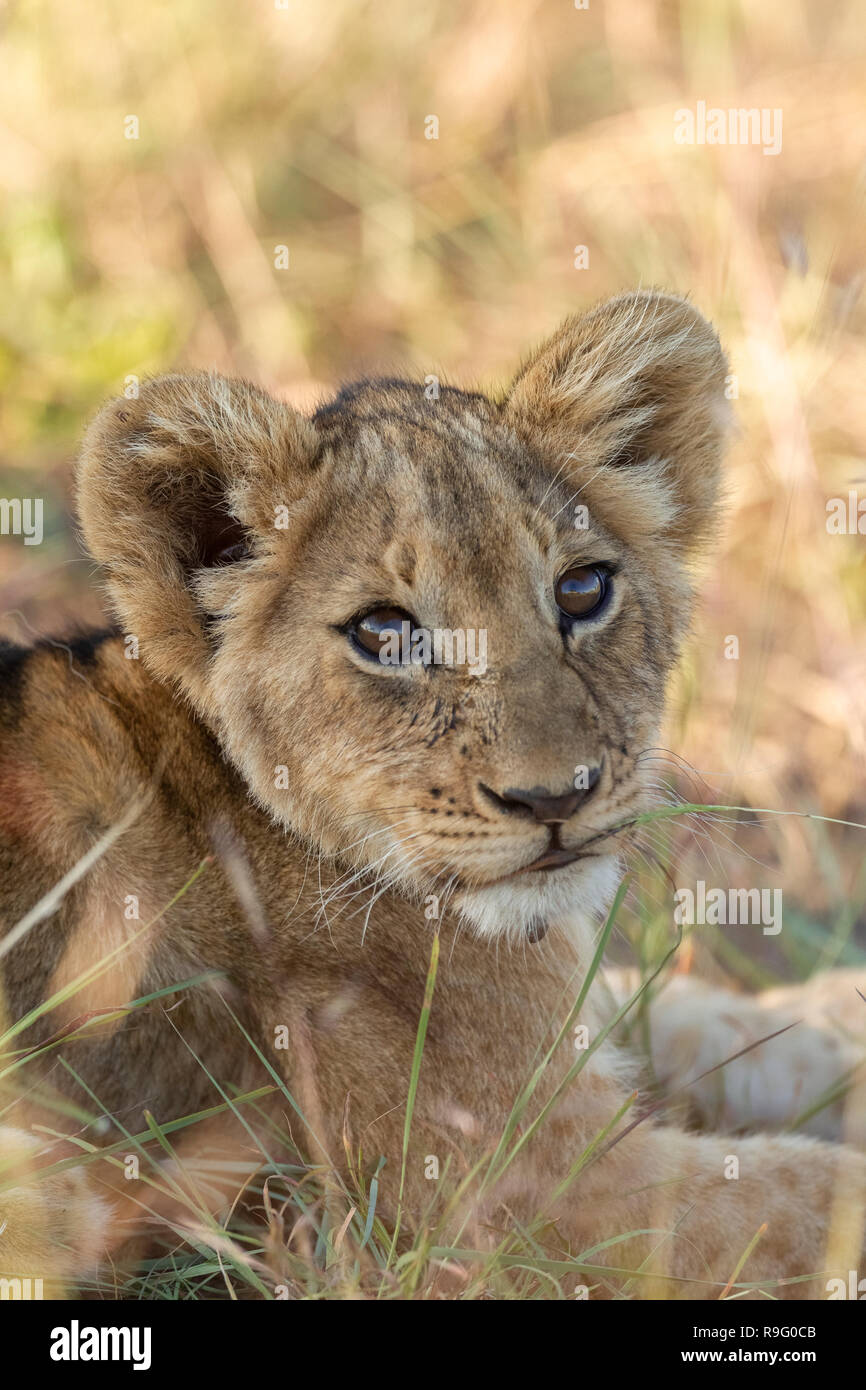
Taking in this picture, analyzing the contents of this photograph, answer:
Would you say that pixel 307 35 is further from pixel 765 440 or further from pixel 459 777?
pixel 459 777

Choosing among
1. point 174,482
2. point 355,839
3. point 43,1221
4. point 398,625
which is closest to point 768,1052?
point 355,839

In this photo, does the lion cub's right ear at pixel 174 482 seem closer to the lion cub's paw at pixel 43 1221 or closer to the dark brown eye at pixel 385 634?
the dark brown eye at pixel 385 634

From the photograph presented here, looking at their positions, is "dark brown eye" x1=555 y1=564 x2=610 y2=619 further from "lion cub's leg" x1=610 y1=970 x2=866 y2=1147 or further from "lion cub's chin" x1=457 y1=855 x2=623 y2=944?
"lion cub's leg" x1=610 y1=970 x2=866 y2=1147

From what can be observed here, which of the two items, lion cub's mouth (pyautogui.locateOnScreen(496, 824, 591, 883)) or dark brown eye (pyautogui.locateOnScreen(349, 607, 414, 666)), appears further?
dark brown eye (pyautogui.locateOnScreen(349, 607, 414, 666))

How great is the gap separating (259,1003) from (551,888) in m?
0.75

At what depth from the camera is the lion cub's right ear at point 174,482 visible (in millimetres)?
3338

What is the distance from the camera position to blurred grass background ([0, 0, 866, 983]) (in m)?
6.15

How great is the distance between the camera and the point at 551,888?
3227 millimetres

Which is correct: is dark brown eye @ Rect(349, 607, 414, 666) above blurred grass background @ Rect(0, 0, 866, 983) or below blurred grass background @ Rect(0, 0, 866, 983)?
below

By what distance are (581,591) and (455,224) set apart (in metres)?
5.00

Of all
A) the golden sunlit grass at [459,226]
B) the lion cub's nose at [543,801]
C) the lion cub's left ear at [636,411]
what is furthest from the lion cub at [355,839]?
the golden sunlit grass at [459,226]

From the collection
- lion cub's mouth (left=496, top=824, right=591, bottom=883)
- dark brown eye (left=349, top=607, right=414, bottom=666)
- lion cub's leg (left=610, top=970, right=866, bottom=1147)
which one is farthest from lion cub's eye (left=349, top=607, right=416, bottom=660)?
lion cub's leg (left=610, top=970, right=866, bottom=1147)

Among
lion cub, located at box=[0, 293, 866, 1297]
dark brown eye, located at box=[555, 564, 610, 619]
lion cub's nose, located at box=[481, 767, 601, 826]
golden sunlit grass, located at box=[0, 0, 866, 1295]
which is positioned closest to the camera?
lion cub's nose, located at box=[481, 767, 601, 826]
